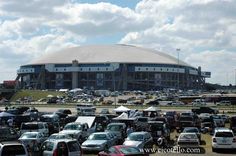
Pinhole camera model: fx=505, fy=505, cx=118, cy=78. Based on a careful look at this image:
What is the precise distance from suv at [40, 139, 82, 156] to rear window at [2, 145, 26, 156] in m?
1.40

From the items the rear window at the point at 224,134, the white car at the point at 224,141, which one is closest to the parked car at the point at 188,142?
the white car at the point at 224,141

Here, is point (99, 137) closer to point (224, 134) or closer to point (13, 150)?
point (224, 134)

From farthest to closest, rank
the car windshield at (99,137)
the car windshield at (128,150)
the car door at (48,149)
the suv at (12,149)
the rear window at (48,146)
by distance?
the car windshield at (99,137) → the rear window at (48,146) → the car door at (48,149) → the car windshield at (128,150) → the suv at (12,149)

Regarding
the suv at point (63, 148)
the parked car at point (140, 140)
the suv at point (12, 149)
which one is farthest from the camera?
the parked car at point (140, 140)

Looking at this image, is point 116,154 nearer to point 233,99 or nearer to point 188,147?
point 188,147

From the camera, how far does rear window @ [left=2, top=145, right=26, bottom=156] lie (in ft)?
63.4

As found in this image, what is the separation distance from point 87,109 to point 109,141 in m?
40.6

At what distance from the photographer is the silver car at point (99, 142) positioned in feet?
95.5

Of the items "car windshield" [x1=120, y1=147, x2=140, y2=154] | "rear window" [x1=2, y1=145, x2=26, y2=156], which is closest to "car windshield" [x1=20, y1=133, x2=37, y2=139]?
"car windshield" [x1=120, y1=147, x2=140, y2=154]

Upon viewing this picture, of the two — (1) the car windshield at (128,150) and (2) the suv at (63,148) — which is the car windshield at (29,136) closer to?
(2) the suv at (63,148)

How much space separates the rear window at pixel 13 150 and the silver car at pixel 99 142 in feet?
32.2

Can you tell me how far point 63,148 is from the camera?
67.9 feet

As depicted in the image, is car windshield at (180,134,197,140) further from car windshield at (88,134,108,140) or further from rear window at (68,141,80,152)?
rear window at (68,141,80,152)

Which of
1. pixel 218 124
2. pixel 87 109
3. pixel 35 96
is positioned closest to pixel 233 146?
pixel 218 124
